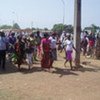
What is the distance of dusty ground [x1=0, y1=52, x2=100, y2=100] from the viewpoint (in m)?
11.1

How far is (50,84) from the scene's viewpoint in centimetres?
1298

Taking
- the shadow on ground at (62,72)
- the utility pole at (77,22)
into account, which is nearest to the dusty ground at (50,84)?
the shadow on ground at (62,72)

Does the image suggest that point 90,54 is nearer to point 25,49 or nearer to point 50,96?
point 25,49

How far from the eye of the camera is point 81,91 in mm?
11742

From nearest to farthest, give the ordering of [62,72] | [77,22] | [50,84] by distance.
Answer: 1. [50,84]
2. [62,72]
3. [77,22]

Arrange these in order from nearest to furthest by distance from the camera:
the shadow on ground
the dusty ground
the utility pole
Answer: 1. the dusty ground
2. the shadow on ground
3. the utility pole

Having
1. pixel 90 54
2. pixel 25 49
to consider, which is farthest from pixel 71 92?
pixel 90 54

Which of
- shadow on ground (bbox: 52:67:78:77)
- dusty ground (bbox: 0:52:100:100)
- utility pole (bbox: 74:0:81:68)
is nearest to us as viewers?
dusty ground (bbox: 0:52:100:100)

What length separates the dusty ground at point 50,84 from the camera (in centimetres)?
1111

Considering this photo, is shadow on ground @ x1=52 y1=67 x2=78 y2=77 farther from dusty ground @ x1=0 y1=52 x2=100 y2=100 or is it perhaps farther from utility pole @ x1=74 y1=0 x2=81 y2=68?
utility pole @ x1=74 y1=0 x2=81 y2=68

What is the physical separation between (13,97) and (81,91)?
230cm

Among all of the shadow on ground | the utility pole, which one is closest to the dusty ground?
the shadow on ground

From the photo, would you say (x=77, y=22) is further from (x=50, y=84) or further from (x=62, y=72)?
(x=50, y=84)

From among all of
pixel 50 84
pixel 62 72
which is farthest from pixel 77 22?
pixel 50 84
